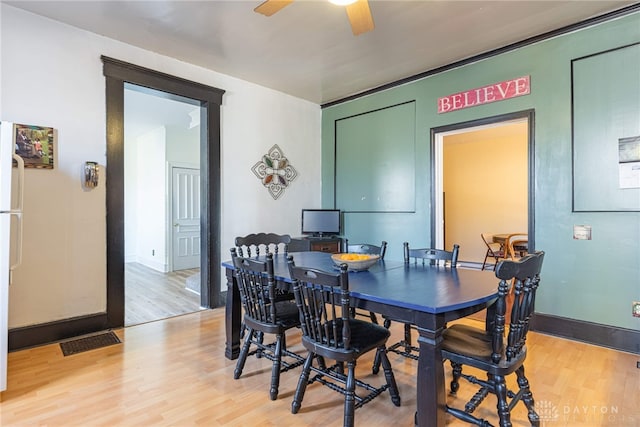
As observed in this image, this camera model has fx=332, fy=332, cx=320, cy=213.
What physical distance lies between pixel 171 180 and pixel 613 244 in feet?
22.0

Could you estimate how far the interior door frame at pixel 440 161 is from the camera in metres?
3.39

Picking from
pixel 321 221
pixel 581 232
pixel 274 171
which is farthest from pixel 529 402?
pixel 274 171

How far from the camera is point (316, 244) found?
4.81 m

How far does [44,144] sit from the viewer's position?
9.78 feet

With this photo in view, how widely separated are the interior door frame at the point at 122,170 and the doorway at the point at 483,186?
434 centimetres

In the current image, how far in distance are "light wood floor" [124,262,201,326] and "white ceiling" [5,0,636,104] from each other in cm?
295

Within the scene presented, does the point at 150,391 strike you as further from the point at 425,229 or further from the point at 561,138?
the point at 561,138

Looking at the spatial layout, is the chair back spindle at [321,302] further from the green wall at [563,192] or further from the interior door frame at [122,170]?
the green wall at [563,192]

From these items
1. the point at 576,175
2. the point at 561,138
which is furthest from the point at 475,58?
the point at 576,175

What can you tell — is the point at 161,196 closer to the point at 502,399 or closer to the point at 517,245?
the point at 502,399

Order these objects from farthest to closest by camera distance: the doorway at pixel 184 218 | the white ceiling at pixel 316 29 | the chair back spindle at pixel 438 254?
the doorway at pixel 184 218, the white ceiling at pixel 316 29, the chair back spindle at pixel 438 254

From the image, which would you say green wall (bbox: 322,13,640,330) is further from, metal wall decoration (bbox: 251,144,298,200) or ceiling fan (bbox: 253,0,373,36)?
metal wall decoration (bbox: 251,144,298,200)

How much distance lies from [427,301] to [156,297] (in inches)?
162

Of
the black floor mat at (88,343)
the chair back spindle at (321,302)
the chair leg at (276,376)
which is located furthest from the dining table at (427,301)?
the black floor mat at (88,343)
